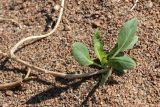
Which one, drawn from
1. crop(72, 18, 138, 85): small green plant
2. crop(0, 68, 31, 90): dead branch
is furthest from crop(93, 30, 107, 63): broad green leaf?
crop(0, 68, 31, 90): dead branch

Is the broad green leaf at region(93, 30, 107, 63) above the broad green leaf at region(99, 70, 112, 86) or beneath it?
above

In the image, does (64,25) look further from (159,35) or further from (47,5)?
(159,35)

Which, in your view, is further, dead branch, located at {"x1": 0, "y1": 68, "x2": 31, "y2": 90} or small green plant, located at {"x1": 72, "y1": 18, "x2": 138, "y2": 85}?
dead branch, located at {"x1": 0, "y1": 68, "x2": 31, "y2": 90}

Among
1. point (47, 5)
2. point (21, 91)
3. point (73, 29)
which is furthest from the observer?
point (47, 5)

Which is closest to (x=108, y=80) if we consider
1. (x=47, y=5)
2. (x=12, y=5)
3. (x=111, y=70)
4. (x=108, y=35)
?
(x=111, y=70)

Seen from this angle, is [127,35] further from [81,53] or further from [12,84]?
[12,84]

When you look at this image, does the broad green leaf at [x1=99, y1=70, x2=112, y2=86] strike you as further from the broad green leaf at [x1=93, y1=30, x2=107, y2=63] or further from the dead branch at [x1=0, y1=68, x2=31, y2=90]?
the dead branch at [x1=0, y1=68, x2=31, y2=90]

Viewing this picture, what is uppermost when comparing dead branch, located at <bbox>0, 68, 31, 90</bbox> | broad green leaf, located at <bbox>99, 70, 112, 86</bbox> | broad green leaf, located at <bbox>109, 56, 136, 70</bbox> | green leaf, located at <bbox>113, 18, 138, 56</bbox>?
green leaf, located at <bbox>113, 18, 138, 56</bbox>

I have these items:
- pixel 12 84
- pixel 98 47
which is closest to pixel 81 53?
pixel 98 47
